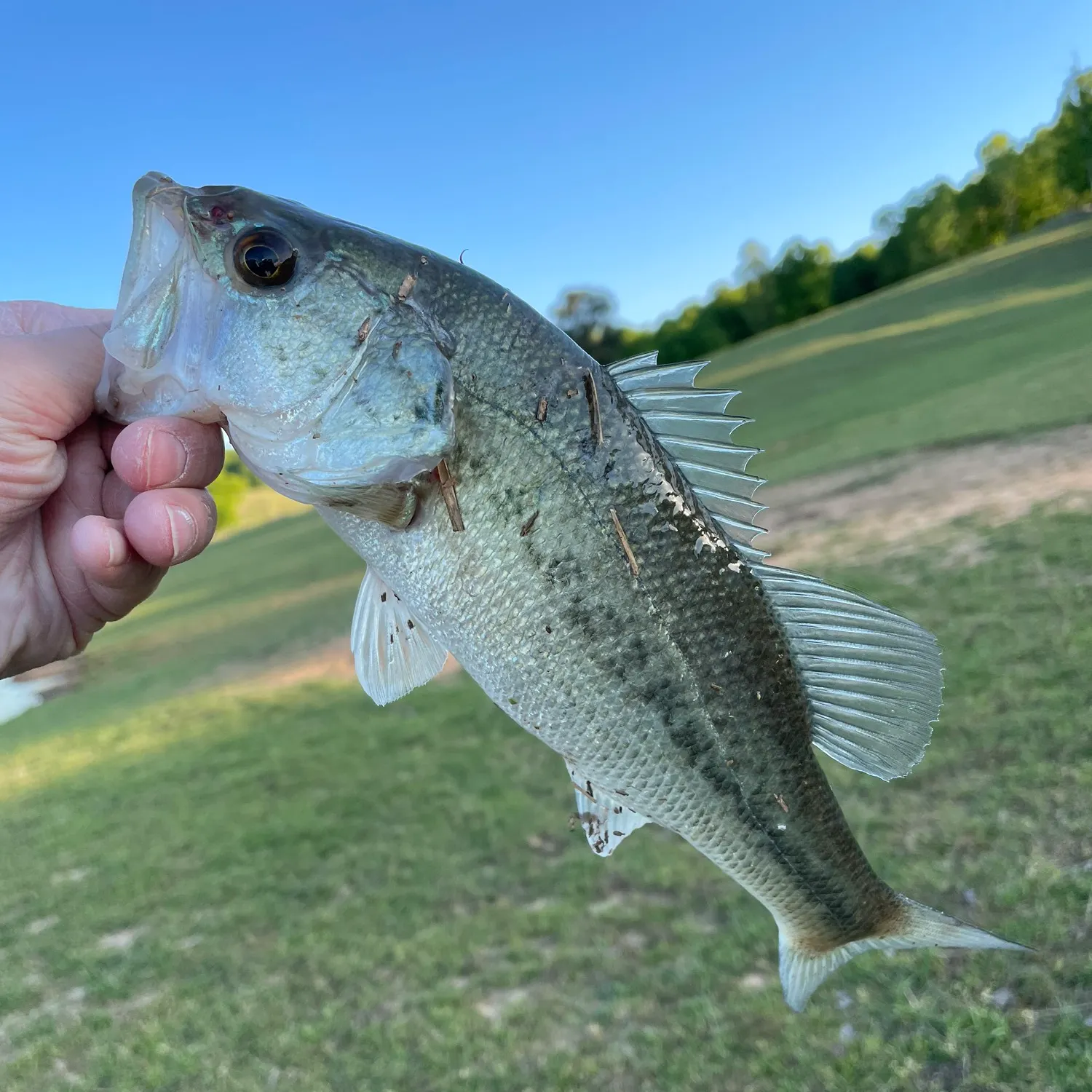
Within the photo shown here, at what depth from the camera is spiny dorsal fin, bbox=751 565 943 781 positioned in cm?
148

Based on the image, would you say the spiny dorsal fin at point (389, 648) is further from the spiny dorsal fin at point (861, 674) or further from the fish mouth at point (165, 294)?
the spiny dorsal fin at point (861, 674)

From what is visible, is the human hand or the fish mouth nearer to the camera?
the fish mouth

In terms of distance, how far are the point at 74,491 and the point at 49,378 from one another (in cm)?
40

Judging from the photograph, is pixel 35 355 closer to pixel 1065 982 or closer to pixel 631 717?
pixel 631 717

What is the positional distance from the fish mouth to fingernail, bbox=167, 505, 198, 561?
32cm

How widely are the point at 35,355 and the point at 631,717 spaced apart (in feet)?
4.38

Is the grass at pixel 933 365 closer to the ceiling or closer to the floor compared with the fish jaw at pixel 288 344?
closer to the floor

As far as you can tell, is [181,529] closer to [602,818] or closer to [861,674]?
[602,818]

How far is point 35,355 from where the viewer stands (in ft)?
4.74

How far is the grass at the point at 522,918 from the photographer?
262 cm

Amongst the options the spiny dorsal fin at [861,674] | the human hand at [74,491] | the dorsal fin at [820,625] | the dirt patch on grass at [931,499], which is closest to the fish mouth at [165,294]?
the human hand at [74,491]

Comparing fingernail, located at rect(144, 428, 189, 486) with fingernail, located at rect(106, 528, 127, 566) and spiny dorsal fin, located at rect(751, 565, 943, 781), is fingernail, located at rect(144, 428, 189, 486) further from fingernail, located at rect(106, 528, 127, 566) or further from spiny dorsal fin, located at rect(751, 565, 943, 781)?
spiny dorsal fin, located at rect(751, 565, 943, 781)

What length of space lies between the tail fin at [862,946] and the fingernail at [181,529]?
4.89 ft

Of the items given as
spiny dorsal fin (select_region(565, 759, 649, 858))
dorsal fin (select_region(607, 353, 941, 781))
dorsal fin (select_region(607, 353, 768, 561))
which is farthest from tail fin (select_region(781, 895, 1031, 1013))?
dorsal fin (select_region(607, 353, 768, 561))
